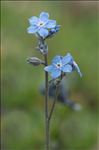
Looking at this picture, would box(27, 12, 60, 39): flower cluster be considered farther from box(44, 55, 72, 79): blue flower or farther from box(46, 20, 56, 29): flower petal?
box(44, 55, 72, 79): blue flower

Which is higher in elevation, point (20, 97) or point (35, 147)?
point (20, 97)

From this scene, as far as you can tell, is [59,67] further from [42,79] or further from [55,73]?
[42,79]

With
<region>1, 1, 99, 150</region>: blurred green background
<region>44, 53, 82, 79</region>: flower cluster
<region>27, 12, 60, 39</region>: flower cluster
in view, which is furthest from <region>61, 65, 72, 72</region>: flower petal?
<region>1, 1, 99, 150</region>: blurred green background

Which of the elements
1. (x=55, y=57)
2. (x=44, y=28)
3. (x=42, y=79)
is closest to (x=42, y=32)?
(x=44, y=28)

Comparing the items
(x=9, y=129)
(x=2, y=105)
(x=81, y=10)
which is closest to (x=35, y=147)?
(x=9, y=129)

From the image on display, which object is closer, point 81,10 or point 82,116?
point 82,116

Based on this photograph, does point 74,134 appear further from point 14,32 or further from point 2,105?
point 14,32
